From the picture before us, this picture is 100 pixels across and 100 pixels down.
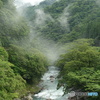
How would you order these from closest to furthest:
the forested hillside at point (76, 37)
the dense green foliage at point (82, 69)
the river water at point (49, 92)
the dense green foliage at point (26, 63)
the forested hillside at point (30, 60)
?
the forested hillside at point (30, 60) < the dense green foliage at point (82, 69) < the forested hillside at point (76, 37) < the river water at point (49, 92) < the dense green foliage at point (26, 63)

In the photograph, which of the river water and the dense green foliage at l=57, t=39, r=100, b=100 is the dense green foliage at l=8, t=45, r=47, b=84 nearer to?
the river water

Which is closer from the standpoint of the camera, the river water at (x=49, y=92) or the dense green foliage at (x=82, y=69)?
the dense green foliage at (x=82, y=69)

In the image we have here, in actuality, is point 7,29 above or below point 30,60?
above

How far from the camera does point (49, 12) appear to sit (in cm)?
15300

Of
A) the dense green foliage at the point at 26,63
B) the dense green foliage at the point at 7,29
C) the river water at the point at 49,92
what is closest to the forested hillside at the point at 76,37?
the river water at the point at 49,92

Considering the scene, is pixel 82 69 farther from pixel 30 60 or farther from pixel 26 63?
pixel 30 60

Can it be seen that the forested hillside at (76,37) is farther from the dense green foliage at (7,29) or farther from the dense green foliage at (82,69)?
the dense green foliage at (7,29)

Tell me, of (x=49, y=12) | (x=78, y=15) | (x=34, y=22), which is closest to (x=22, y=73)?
(x=78, y=15)

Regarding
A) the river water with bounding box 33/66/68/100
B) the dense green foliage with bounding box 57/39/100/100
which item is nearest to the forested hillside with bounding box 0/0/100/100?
the dense green foliage with bounding box 57/39/100/100

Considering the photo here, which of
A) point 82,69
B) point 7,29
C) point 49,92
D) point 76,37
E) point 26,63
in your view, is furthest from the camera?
point 76,37

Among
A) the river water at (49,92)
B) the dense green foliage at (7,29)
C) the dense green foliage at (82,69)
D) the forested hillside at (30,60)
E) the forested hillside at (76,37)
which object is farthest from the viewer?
the dense green foliage at (7,29)

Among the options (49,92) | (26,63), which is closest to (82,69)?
(49,92)

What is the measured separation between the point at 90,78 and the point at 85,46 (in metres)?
9.11

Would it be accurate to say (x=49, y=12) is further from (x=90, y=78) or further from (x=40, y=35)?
(x=90, y=78)
